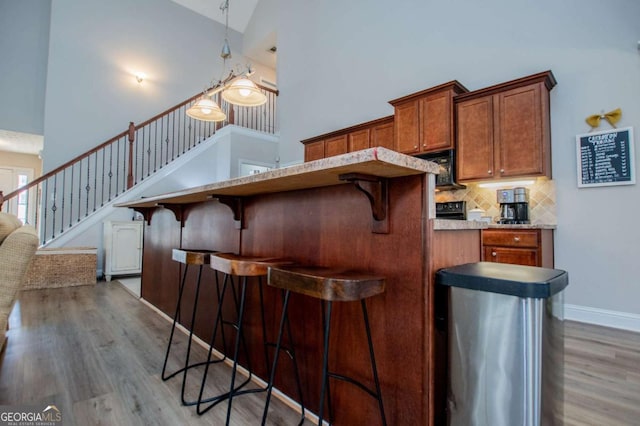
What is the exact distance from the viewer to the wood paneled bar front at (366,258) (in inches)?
43.0

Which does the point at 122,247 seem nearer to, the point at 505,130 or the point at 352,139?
the point at 352,139

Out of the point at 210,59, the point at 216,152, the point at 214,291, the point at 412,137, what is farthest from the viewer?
the point at 210,59

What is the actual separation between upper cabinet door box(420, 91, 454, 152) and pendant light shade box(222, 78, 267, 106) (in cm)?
205

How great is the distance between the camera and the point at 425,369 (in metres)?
1.08

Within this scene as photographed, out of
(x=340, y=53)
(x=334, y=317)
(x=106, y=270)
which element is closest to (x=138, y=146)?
(x=106, y=270)

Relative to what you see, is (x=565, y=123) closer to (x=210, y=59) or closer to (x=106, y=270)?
(x=106, y=270)

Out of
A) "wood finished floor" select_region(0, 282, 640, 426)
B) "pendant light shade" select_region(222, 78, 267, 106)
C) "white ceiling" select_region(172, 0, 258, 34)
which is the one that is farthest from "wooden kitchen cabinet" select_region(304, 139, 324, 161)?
"white ceiling" select_region(172, 0, 258, 34)

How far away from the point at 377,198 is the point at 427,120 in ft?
9.41

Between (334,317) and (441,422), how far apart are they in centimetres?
55

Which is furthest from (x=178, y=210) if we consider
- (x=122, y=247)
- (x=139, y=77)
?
(x=139, y=77)

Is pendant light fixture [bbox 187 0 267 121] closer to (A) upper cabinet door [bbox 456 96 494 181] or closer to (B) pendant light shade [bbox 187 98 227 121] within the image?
(B) pendant light shade [bbox 187 98 227 121]

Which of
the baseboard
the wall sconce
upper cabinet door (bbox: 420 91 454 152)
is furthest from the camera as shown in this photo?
the wall sconce

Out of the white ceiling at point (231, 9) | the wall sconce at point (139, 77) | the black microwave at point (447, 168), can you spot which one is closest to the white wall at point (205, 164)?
the wall sconce at point (139, 77)

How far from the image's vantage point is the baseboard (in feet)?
8.64
